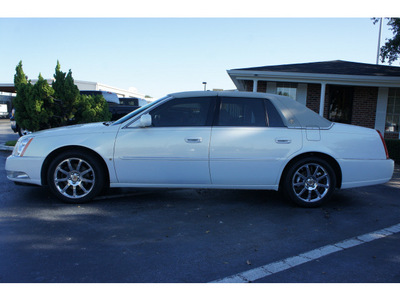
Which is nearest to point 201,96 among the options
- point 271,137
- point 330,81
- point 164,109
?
point 164,109

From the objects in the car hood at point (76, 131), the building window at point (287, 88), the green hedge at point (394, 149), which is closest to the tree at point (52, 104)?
the car hood at point (76, 131)

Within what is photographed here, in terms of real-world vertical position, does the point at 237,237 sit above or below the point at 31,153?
below

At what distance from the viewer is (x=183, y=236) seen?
3.81m

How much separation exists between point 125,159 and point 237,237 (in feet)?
6.37

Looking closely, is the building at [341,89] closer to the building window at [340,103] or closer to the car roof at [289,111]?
the building window at [340,103]

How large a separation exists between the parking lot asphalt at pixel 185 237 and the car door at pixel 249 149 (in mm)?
455

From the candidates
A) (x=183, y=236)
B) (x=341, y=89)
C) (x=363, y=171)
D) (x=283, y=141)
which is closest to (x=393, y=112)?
(x=341, y=89)

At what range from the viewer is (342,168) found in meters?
4.99

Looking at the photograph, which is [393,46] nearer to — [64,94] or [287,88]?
[287,88]

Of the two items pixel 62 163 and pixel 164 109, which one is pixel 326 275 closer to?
pixel 164 109

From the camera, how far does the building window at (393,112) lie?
45.6 feet

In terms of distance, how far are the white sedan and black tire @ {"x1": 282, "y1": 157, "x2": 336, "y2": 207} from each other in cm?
1

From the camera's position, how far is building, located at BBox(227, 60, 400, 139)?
12992 millimetres

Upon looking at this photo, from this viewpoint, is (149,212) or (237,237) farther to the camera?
(149,212)
